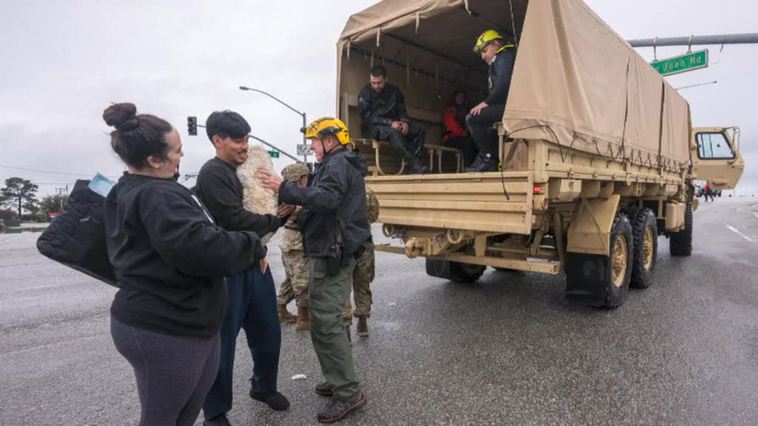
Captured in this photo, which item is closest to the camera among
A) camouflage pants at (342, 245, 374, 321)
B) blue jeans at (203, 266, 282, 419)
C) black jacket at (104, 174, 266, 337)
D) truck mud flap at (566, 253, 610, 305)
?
black jacket at (104, 174, 266, 337)

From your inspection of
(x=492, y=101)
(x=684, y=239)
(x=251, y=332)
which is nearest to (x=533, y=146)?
(x=492, y=101)

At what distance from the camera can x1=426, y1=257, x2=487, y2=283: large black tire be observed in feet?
20.7

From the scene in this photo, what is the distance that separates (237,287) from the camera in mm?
2643

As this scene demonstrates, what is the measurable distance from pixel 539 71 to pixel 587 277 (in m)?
2.36

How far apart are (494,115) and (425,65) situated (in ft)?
8.06

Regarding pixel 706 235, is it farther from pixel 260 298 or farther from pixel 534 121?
pixel 260 298

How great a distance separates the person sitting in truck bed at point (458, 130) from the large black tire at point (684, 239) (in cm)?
537

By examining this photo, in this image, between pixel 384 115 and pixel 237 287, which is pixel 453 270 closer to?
pixel 384 115

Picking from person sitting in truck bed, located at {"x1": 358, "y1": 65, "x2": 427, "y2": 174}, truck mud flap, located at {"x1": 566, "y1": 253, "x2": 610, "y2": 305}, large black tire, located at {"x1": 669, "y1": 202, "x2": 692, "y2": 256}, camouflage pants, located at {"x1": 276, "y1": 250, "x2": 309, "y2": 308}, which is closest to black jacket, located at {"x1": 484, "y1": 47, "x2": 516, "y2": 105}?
person sitting in truck bed, located at {"x1": 358, "y1": 65, "x2": 427, "y2": 174}

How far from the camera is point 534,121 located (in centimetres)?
361

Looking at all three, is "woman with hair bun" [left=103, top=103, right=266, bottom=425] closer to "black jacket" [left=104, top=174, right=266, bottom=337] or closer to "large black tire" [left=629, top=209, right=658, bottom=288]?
"black jacket" [left=104, top=174, right=266, bottom=337]

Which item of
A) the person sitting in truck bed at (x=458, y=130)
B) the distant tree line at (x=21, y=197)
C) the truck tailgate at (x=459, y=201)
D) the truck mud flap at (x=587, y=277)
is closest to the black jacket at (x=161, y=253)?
the truck tailgate at (x=459, y=201)

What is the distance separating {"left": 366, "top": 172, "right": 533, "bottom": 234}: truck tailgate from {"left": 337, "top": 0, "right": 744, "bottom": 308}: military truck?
11mm

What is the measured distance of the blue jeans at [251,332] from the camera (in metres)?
2.63
